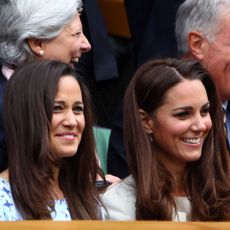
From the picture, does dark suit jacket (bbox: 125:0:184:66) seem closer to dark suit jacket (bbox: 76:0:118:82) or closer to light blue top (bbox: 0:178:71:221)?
dark suit jacket (bbox: 76:0:118:82)

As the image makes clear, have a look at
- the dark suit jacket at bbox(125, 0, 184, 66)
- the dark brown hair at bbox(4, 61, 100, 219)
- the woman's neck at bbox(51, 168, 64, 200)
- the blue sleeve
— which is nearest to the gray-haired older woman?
the dark brown hair at bbox(4, 61, 100, 219)

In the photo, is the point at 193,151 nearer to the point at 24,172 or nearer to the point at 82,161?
the point at 82,161

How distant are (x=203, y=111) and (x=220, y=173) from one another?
0.30 m

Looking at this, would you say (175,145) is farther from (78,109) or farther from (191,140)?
(78,109)

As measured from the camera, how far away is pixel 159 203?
4.91 metres

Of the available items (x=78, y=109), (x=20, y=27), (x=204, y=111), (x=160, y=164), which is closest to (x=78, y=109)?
(x=78, y=109)

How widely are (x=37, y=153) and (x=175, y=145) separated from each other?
0.72 meters

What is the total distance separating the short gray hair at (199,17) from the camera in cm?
606

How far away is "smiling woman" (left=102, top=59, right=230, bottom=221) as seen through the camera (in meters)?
5.03

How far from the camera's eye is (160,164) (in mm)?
5156

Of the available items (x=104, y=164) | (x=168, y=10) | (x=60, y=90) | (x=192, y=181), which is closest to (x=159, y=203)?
(x=192, y=181)

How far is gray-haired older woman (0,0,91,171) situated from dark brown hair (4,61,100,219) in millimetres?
538

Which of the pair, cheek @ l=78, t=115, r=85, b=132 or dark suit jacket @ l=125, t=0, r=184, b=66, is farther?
dark suit jacket @ l=125, t=0, r=184, b=66

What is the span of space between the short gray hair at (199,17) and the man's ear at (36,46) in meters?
0.93
